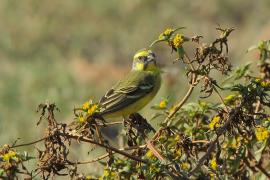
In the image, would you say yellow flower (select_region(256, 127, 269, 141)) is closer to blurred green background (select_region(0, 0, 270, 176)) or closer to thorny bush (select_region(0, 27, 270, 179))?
thorny bush (select_region(0, 27, 270, 179))

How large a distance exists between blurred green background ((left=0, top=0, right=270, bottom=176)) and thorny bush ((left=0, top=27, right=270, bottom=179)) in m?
7.66

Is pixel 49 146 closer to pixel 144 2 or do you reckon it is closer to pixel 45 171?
pixel 45 171

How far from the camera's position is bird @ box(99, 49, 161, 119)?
18.7ft

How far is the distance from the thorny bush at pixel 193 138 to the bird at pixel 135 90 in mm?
1613

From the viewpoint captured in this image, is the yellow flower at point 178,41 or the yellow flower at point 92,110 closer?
the yellow flower at point 92,110

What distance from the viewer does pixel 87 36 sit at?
1597 cm

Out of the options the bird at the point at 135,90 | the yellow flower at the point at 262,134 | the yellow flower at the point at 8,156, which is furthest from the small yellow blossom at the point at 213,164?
the bird at the point at 135,90

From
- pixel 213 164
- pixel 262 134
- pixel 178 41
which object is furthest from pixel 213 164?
pixel 178 41

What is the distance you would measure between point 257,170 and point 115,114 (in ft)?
6.20

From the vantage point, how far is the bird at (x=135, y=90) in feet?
18.7

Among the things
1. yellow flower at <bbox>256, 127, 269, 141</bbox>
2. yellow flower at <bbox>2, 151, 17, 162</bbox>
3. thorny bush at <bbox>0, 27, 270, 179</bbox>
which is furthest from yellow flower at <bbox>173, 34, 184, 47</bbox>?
yellow flower at <bbox>2, 151, 17, 162</bbox>

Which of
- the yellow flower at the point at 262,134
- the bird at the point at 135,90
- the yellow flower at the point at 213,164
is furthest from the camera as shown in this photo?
the bird at the point at 135,90

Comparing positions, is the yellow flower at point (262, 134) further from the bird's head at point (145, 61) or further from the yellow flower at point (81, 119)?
the bird's head at point (145, 61)

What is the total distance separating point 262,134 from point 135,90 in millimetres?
2489
